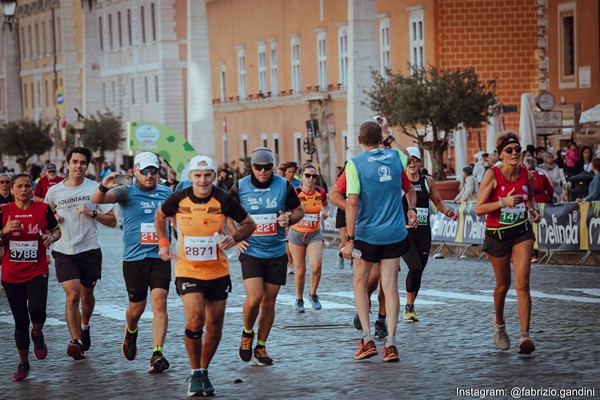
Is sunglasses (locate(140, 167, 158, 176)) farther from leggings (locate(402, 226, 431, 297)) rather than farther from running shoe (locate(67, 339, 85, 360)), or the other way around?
leggings (locate(402, 226, 431, 297))

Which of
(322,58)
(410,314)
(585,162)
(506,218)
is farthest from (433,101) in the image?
(506,218)

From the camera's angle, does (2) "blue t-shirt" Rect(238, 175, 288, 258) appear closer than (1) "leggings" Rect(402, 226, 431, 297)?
Yes

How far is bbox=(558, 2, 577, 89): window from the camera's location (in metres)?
47.4

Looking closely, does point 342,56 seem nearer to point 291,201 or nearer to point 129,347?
point 291,201

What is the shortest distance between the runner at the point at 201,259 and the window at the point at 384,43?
43294mm

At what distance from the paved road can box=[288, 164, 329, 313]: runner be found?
256 millimetres

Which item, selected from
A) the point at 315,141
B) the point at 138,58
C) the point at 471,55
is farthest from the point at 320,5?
the point at 138,58

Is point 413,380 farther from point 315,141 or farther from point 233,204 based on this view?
point 315,141

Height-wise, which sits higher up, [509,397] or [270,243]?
[270,243]

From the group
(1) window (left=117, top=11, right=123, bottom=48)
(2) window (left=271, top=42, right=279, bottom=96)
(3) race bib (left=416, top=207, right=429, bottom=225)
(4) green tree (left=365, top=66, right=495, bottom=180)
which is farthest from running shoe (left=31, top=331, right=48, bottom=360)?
(1) window (left=117, top=11, right=123, bottom=48)

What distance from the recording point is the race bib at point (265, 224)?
45.5 ft

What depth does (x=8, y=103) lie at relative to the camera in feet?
337

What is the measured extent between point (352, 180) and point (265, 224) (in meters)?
0.81

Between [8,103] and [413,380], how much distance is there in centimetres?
9250
